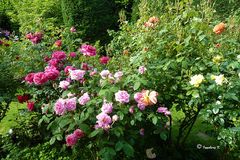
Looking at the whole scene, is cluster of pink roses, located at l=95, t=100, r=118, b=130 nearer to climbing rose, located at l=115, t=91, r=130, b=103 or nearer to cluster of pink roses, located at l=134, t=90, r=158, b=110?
climbing rose, located at l=115, t=91, r=130, b=103

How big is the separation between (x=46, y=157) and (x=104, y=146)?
36.8 inches

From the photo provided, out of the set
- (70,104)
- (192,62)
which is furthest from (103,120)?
(192,62)

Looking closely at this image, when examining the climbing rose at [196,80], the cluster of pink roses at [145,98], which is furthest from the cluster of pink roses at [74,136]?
the climbing rose at [196,80]

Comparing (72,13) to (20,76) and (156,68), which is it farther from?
(156,68)

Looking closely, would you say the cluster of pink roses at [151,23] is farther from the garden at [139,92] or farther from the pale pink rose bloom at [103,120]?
the pale pink rose bloom at [103,120]

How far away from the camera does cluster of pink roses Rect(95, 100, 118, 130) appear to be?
294 cm

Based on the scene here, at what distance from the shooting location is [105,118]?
294 cm

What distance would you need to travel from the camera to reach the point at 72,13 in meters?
8.42

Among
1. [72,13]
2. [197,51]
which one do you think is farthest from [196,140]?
[72,13]

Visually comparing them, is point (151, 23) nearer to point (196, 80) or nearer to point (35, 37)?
point (196, 80)

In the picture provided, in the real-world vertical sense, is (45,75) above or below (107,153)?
above

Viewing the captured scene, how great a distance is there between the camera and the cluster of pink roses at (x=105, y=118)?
294 cm

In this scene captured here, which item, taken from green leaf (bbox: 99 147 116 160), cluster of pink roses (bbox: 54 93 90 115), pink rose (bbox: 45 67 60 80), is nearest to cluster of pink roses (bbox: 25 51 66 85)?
pink rose (bbox: 45 67 60 80)

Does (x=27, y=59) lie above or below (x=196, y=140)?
above
